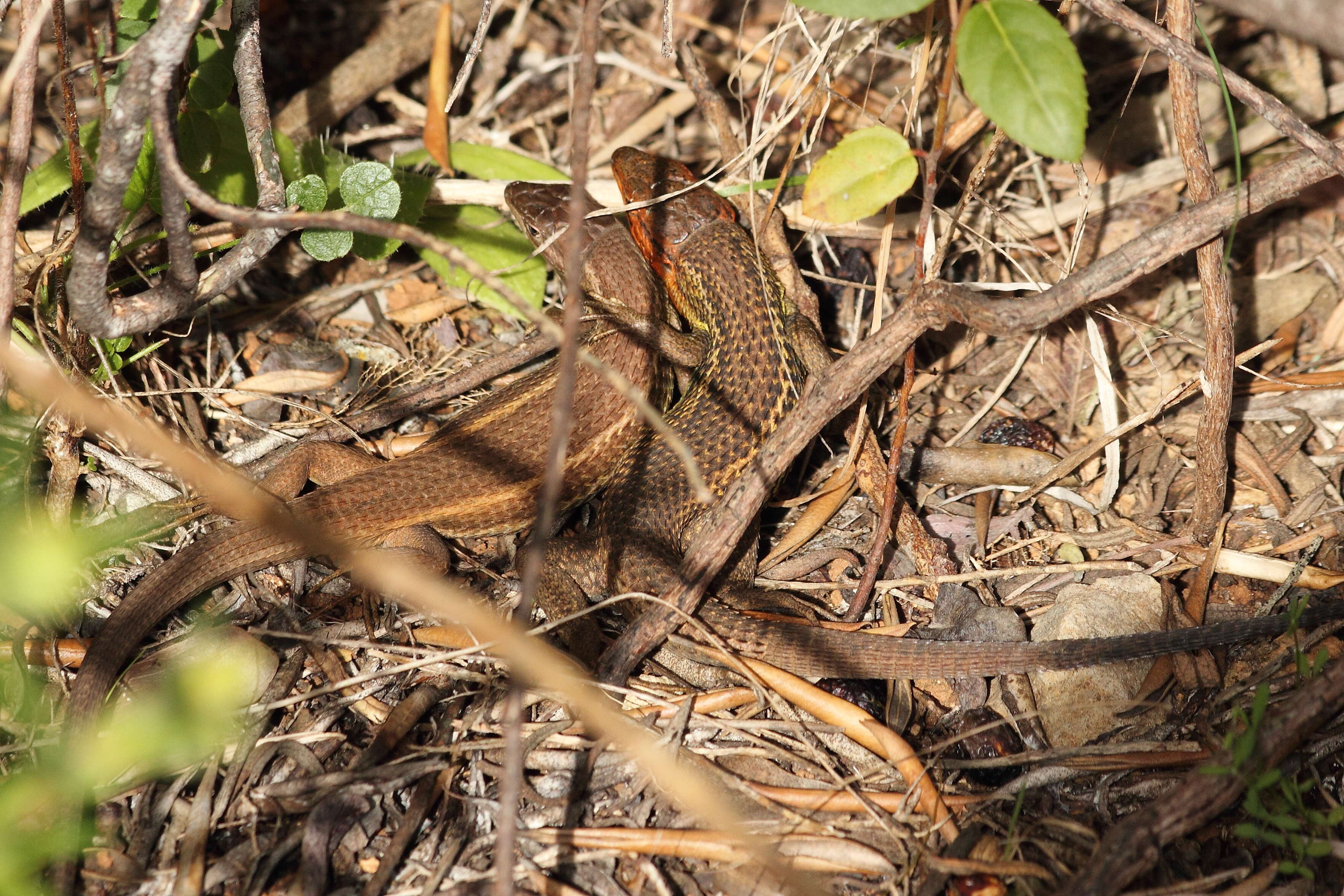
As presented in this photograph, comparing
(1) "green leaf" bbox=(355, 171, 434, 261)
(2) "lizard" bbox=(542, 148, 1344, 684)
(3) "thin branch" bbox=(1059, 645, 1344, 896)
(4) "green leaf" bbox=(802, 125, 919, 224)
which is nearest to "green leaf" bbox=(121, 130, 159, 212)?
(1) "green leaf" bbox=(355, 171, 434, 261)

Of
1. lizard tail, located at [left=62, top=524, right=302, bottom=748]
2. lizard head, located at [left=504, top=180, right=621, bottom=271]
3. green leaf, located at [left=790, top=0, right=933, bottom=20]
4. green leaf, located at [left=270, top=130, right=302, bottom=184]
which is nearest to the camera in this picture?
green leaf, located at [left=790, top=0, right=933, bottom=20]

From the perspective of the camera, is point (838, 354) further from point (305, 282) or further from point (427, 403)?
point (305, 282)

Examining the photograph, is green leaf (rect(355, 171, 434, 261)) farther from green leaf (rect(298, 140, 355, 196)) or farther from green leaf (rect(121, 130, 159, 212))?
green leaf (rect(121, 130, 159, 212))

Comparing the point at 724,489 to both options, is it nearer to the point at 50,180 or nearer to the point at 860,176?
the point at 860,176

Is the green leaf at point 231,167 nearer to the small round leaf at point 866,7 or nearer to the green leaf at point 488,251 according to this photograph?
the green leaf at point 488,251

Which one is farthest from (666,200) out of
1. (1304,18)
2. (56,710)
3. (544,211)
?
(56,710)

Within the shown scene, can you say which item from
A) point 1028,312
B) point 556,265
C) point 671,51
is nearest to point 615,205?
point 556,265
